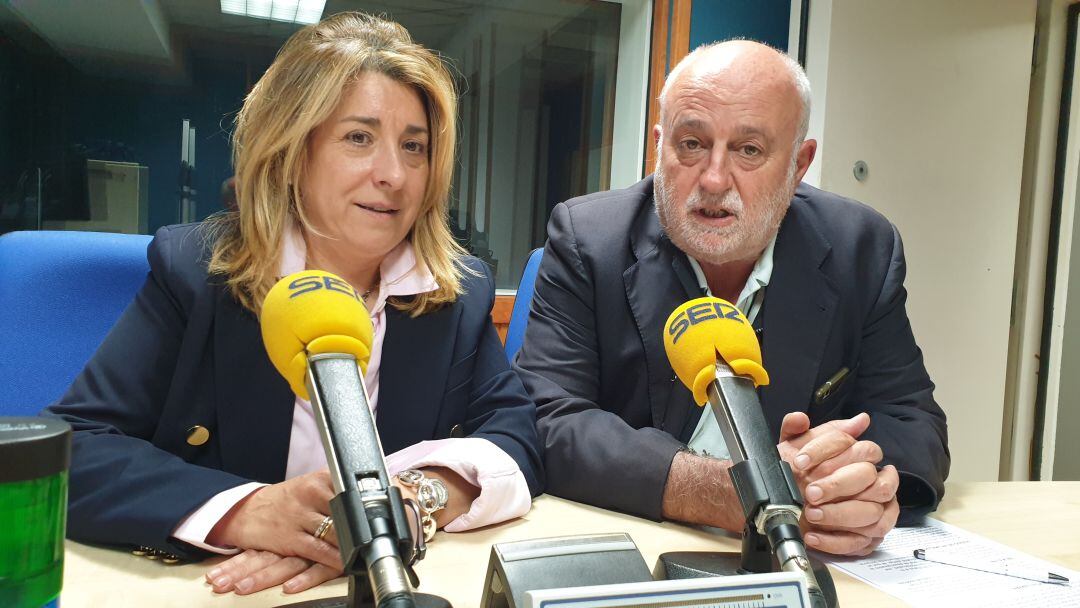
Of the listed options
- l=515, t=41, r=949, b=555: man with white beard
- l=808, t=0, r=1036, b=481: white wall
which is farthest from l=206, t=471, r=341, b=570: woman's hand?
l=808, t=0, r=1036, b=481: white wall

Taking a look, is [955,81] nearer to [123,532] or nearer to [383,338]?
[383,338]

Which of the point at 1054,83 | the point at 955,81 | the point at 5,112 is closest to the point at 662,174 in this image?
the point at 955,81

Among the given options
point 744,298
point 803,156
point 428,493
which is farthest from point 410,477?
point 803,156

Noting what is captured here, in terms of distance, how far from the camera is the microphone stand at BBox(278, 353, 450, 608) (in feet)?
1.77

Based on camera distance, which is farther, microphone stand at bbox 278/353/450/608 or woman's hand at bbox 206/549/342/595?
woman's hand at bbox 206/549/342/595

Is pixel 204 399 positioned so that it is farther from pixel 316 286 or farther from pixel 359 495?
pixel 359 495

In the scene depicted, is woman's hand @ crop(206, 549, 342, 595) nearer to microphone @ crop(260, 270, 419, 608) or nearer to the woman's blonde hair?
microphone @ crop(260, 270, 419, 608)

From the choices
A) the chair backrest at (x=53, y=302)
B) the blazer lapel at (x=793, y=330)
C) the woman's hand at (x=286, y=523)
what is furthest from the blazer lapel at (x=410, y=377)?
the blazer lapel at (x=793, y=330)

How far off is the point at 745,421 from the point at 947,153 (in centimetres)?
271

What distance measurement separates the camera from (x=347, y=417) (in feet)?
1.92

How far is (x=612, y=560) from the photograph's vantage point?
0.72m

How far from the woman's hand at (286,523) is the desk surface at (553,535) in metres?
0.04

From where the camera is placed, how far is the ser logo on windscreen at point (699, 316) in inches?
31.4

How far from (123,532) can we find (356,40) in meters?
0.80
